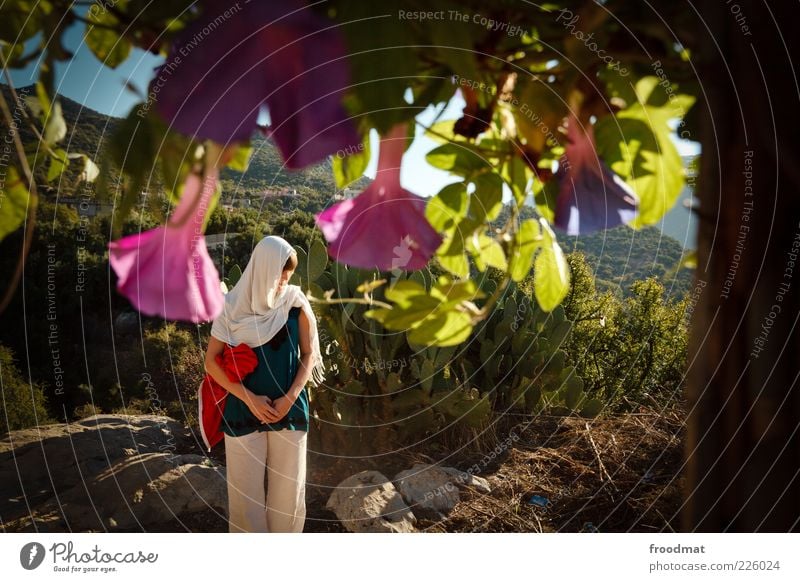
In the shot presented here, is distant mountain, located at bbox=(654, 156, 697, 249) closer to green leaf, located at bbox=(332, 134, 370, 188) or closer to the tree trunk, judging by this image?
the tree trunk

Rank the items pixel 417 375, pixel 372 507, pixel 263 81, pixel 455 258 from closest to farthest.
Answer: pixel 263 81 < pixel 455 258 < pixel 372 507 < pixel 417 375

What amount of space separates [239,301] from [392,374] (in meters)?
0.54

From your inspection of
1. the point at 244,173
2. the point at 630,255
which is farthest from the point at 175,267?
the point at 630,255

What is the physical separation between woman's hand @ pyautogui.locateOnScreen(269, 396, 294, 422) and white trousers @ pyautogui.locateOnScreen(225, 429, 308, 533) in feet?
0.20

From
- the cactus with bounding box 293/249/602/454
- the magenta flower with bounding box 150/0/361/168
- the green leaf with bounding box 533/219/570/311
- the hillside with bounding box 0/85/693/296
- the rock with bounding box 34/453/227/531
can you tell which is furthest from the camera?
the cactus with bounding box 293/249/602/454

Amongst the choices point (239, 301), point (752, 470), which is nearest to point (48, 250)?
point (239, 301)

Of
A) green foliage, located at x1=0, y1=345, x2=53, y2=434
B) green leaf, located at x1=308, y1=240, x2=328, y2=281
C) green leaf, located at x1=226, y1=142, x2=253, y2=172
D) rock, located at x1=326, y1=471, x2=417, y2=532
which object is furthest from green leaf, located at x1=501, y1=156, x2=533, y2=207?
rock, located at x1=326, y1=471, x2=417, y2=532

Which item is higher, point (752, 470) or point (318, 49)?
point (318, 49)

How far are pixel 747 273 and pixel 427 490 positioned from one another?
2.18 feet

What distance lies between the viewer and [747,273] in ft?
1.25

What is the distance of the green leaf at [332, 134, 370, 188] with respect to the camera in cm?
25

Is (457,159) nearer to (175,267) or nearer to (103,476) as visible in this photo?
(175,267)
